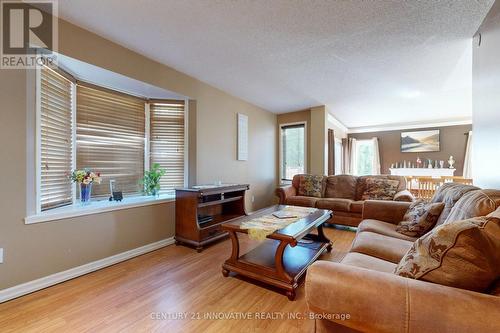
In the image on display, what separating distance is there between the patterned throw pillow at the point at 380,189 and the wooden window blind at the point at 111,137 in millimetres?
3758

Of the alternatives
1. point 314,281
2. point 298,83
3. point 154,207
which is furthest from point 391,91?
point 154,207

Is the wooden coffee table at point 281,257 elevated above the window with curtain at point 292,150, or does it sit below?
below

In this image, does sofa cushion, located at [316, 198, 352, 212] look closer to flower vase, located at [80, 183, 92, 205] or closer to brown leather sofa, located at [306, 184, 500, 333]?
brown leather sofa, located at [306, 184, 500, 333]

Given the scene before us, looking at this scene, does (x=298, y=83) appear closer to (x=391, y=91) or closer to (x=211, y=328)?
(x=391, y=91)

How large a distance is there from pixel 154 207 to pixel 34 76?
5.69ft

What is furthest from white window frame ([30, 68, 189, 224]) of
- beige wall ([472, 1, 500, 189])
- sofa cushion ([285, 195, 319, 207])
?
beige wall ([472, 1, 500, 189])

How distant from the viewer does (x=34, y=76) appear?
190cm

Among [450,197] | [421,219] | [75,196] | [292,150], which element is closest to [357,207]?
[421,219]

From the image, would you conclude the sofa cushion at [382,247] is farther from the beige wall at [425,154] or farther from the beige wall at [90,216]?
the beige wall at [425,154]

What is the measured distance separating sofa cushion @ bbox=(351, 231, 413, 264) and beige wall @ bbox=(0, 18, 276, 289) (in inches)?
92.5

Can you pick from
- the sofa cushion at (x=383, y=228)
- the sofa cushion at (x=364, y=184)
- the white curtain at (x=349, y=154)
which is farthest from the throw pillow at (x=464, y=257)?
the white curtain at (x=349, y=154)

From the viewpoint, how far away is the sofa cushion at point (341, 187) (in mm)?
4102

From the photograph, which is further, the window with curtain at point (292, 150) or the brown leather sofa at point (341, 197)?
the window with curtain at point (292, 150)

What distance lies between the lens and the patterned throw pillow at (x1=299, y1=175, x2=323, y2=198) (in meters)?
4.24
